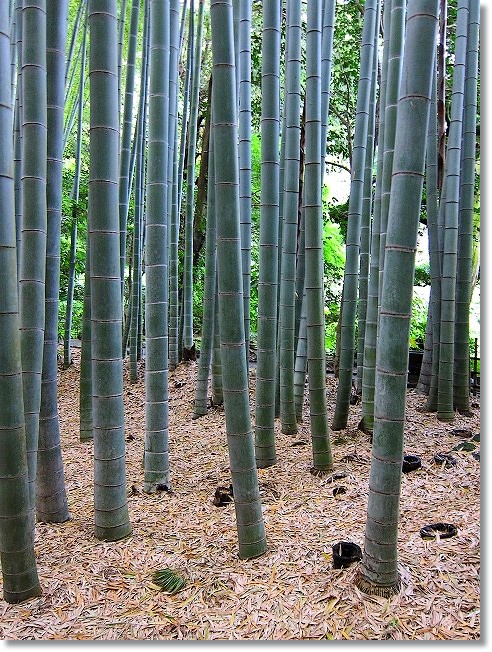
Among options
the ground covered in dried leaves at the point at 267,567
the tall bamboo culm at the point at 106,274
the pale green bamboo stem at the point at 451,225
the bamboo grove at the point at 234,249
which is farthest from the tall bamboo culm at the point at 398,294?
the pale green bamboo stem at the point at 451,225

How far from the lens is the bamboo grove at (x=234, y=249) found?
68.4 inches

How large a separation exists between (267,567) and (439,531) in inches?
28.1

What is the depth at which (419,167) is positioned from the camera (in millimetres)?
1647

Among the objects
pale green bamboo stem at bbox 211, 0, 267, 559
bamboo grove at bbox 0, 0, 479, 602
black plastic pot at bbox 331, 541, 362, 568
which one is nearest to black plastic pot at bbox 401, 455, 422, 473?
bamboo grove at bbox 0, 0, 479, 602

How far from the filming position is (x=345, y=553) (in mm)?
2090

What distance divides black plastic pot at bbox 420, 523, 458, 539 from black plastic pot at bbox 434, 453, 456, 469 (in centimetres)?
88

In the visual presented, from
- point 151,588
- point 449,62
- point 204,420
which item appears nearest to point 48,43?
point 151,588

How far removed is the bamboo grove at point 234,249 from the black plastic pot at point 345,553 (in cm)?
17

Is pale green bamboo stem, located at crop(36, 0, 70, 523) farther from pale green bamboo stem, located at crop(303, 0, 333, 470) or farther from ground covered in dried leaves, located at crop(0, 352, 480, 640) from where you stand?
pale green bamboo stem, located at crop(303, 0, 333, 470)

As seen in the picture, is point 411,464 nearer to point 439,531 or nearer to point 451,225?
point 439,531

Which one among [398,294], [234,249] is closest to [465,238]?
[234,249]

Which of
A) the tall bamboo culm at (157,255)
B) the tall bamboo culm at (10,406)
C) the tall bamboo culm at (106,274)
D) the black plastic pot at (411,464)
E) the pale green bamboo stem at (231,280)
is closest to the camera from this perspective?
the tall bamboo culm at (10,406)

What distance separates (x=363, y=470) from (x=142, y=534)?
134cm

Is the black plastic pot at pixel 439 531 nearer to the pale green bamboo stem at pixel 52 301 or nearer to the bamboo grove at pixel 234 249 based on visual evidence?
the bamboo grove at pixel 234 249
